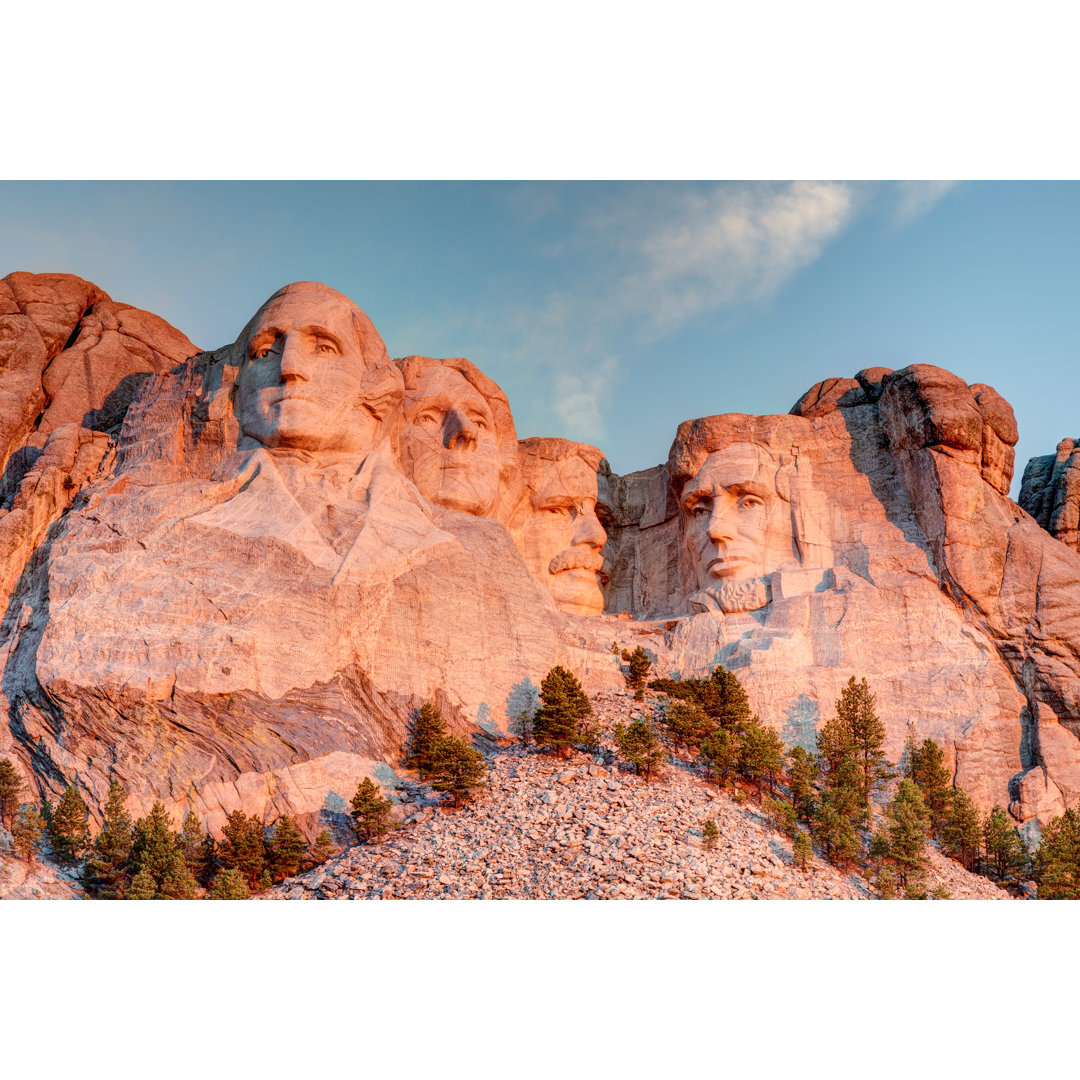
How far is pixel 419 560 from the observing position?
26.8m

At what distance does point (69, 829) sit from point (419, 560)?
8.66m

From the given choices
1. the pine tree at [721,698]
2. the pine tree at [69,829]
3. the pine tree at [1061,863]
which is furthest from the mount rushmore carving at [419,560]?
the pine tree at [1061,863]

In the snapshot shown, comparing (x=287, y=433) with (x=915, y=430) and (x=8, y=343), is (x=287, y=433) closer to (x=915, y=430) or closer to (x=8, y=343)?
(x=8, y=343)

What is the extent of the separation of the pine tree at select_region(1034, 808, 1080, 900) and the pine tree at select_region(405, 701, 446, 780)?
10439mm

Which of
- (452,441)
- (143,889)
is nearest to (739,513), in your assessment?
(452,441)

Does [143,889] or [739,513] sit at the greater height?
[739,513]

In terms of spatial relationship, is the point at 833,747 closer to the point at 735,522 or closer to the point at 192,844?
the point at 735,522

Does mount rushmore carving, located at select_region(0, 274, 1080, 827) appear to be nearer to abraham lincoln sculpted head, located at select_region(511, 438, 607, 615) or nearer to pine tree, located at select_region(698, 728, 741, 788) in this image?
abraham lincoln sculpted head, located at select_region(511, 438, 607, 615)

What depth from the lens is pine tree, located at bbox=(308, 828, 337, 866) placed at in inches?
848

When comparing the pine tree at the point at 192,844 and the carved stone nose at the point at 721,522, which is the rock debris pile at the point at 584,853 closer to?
the pine tree at the point at 192,844

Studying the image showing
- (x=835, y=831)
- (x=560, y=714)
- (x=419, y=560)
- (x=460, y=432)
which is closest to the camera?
(x=835, y=831)

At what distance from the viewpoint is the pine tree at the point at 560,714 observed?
24.3 meters

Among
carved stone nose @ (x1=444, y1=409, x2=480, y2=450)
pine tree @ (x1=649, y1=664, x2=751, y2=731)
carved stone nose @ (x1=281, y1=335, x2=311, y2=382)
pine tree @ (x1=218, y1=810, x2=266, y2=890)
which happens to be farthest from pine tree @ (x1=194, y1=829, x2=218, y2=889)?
carved stone nose @ (x1=444, y1=409, x2=480, y2=450)

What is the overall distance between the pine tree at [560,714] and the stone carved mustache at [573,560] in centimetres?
802
